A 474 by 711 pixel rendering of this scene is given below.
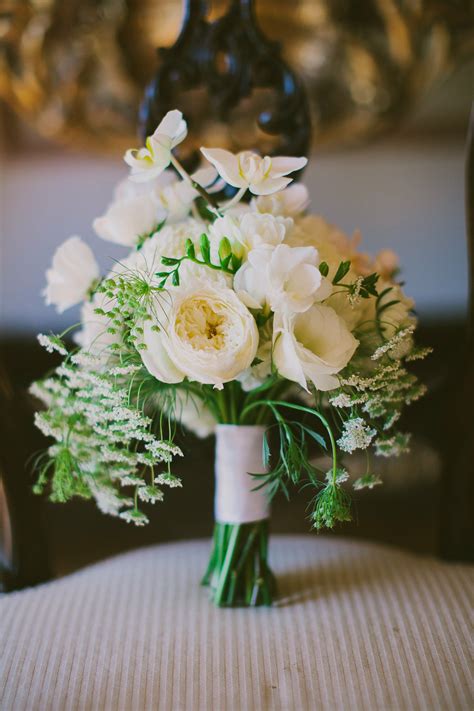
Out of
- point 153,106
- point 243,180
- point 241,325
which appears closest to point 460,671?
point 241,325

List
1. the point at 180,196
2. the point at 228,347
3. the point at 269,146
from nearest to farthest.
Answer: the point at 228,347, the point at 180,196, the point at 269,146

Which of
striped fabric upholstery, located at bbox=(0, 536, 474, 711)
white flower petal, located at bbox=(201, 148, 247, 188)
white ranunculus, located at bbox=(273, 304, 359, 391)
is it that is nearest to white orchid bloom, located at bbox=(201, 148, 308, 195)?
white flower petal, located at bbox=(201, 148, 247, 188)

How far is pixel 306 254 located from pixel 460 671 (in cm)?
35

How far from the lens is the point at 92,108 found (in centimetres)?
169

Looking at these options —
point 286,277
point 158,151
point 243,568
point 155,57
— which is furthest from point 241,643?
point 155,57

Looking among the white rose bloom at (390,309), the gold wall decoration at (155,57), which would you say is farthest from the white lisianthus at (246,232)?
the gold wall decoration at (155,57)

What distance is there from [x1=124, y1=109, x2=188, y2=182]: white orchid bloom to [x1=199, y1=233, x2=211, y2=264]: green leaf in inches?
2.9

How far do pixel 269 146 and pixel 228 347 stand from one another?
42 centimetres

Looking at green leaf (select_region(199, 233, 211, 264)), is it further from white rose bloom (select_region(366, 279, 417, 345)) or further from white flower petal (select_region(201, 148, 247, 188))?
white rose bloom (select_region(366, 279, 417, 345))

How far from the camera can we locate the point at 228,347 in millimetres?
485

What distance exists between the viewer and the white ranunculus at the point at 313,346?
1.60 feet

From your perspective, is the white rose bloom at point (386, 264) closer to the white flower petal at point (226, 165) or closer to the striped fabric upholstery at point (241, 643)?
the white flower petal at point (226, 165)

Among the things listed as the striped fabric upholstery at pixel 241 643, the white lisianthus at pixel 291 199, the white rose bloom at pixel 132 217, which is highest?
the white lisianthus at pixel 291 199

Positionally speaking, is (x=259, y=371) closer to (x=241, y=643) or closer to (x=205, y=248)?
(x=205, y=248)
